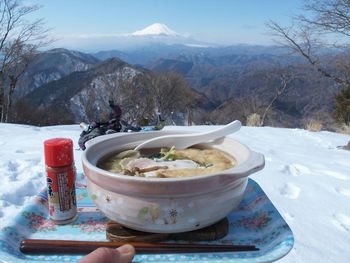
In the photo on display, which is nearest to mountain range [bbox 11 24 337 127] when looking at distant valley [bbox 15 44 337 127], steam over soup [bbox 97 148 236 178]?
distant valley [bbox 15 44 337 127]

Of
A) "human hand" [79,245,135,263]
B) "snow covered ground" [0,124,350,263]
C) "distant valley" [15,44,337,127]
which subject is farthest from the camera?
"distant valley" [15,44,337,127]

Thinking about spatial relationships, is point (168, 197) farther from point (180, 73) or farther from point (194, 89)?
point (194, 89)

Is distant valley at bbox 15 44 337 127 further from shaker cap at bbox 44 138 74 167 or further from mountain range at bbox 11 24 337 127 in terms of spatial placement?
shaker cap at bbox 44 138 74 167

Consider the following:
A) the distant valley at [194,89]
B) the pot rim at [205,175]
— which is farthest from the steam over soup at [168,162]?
the distant valley at [194,89]

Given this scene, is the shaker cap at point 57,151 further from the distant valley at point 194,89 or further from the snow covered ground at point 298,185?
the distant valley at point 194,89

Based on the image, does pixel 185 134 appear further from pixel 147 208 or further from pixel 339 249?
pixel 339 249

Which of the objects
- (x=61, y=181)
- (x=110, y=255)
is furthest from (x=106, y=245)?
(x=61, y=181)
